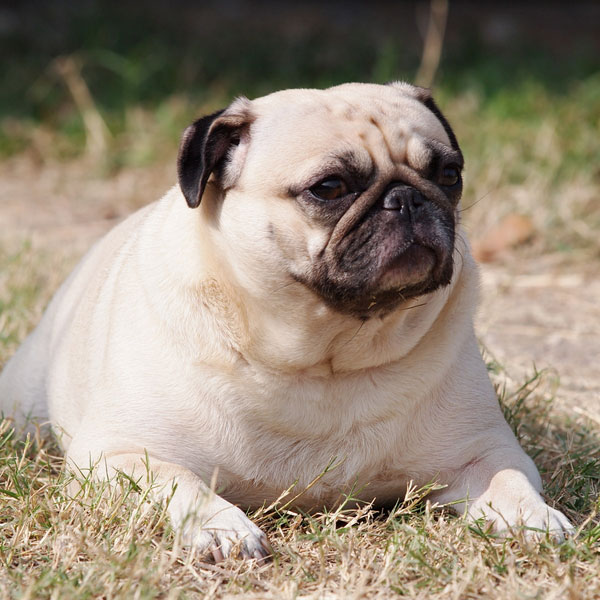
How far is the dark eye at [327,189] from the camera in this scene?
2.51 metres

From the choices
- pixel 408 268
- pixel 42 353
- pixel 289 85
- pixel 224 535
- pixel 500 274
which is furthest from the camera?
pixel 289 85

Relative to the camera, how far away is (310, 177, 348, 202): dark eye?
2.51 metres

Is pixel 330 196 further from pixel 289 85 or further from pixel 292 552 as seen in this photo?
pixel 289 85

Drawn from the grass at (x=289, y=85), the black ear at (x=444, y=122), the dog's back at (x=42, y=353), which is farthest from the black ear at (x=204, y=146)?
the grass at (x=289, y=85)

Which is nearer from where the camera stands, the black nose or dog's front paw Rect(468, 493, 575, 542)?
dog's front paw Rect(468, 493, 575, 542)

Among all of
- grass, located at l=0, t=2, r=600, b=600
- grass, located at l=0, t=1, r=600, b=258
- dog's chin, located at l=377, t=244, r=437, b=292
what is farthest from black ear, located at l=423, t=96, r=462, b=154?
grass, located at l=0, t=1, r=600, b=258

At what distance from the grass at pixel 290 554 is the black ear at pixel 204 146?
79cm

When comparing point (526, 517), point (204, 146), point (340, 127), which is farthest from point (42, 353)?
point (526, 517)

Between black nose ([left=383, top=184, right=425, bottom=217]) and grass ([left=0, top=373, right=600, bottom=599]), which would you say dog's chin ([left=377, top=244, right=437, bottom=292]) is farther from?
grass ([left=0, top=373, right=600, bottom=599])

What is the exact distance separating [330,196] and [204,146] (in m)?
0.36

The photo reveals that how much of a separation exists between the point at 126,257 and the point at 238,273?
0.58m

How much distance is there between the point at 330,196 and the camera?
2.53 meters

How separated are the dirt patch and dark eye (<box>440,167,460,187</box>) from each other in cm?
114

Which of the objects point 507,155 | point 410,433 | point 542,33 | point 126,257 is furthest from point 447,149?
point 542,33
